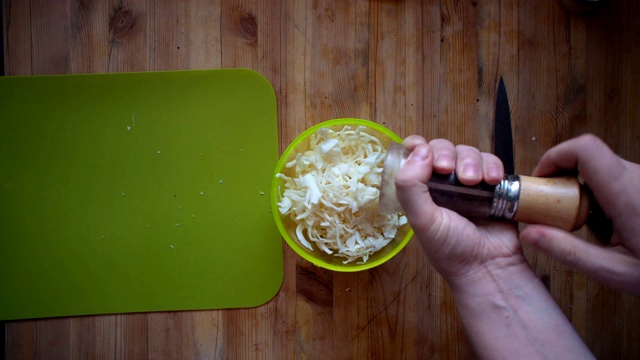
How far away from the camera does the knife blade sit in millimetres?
1078

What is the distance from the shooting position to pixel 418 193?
0.84 metres

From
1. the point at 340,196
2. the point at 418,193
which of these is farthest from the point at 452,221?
the point at 340,196

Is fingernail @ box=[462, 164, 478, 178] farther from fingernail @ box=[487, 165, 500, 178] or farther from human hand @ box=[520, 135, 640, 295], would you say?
human hand @ box=[520, 135, 640, 295]

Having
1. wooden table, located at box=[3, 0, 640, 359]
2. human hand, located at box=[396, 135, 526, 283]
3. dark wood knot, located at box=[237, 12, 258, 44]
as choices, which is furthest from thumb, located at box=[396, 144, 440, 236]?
dark wood knot, located at box=[237, 12, 258, 44]

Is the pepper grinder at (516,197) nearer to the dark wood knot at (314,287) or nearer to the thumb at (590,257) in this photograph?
the thumb at (590,257)

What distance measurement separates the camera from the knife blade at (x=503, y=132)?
3.54 feet

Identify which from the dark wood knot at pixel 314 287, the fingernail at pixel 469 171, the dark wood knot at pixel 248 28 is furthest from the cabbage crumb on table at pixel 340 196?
the dark wood knot at pixel 248 28

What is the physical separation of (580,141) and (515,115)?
1.18 ft

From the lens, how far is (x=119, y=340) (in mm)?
1233

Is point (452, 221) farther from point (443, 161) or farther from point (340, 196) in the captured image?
point (340, 196)

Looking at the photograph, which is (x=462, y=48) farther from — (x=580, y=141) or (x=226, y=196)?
(x=226, y=196)

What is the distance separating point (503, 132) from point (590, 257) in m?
0.36

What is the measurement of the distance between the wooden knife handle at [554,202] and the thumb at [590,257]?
2cm

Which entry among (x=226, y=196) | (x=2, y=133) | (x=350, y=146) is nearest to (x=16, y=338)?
(x=2, y=133)
